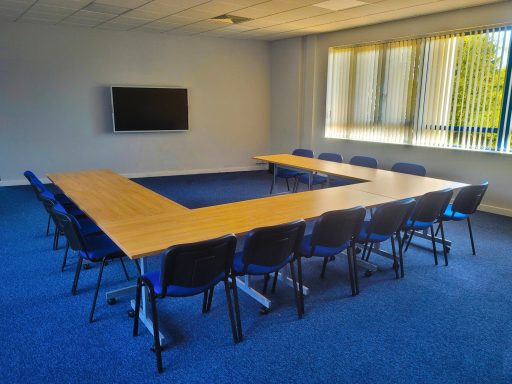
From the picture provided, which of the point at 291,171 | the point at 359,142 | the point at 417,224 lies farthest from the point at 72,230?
the point at 359,142

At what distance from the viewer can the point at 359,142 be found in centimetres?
753

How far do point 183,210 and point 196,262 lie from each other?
1.02 meters

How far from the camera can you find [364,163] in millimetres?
5812

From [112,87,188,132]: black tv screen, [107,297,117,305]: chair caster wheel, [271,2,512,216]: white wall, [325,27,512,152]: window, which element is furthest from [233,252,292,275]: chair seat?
[112,87,188,132]: black tv screen

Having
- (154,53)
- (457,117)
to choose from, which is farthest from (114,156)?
(457,117)

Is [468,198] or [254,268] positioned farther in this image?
[468,198]

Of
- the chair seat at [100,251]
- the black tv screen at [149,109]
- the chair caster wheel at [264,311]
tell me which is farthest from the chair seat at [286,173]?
the chair seat at [100,251]

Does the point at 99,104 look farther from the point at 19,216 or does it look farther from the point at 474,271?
the point at 474,271

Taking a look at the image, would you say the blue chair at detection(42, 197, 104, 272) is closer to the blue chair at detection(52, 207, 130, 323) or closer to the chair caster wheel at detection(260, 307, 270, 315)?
the blue chair at detection(52, 207, 130, 323)

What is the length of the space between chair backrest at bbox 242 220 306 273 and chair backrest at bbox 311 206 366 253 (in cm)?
21

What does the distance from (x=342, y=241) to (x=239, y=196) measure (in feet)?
12.5

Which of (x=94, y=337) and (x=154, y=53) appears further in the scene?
(x=154, y=53)

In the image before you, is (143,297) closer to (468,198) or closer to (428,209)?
(428,209)

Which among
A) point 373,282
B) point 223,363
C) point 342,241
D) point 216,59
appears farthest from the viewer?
point 216,59
